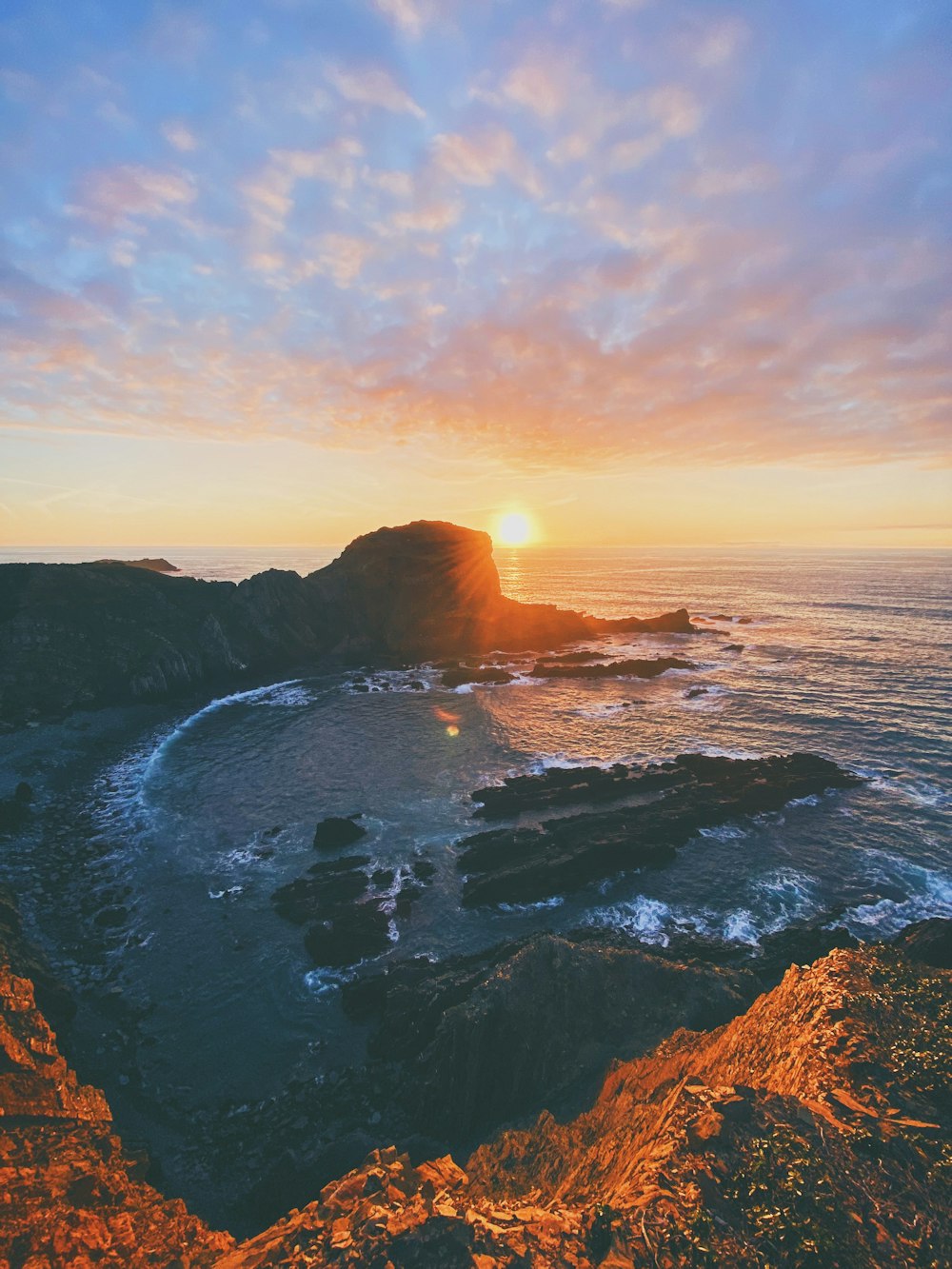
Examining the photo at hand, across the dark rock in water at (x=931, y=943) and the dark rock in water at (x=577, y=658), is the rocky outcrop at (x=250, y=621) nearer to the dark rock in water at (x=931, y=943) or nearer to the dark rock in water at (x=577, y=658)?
the dark rock in water at (x=577, y=658)

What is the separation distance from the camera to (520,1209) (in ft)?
32.7

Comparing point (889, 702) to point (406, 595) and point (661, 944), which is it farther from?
point (406, 595)

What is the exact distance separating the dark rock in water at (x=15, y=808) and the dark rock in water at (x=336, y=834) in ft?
65.8

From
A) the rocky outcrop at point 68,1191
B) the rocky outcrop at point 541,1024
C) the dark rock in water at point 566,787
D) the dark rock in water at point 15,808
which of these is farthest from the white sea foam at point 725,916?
the dark rock in water at point 15,808

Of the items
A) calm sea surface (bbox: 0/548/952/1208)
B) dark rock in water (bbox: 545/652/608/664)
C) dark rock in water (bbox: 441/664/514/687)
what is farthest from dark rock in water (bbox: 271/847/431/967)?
dark rock in water (bbox: 545/652/608/664)

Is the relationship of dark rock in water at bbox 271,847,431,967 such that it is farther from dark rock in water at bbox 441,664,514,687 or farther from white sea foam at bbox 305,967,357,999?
dark rock in water at bbox 441,664,514,687

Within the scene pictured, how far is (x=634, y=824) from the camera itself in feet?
110

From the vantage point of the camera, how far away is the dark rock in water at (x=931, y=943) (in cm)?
2119

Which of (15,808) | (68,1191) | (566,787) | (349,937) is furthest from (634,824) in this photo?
(15,808)

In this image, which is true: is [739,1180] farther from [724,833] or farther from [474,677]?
[474,677]

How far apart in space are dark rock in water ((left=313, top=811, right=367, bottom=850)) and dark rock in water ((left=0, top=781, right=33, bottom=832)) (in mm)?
20046

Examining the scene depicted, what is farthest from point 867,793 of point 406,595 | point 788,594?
point 788,594

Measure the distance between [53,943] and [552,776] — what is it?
3097 centimetres

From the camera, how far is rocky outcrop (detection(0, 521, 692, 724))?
58.6 m
